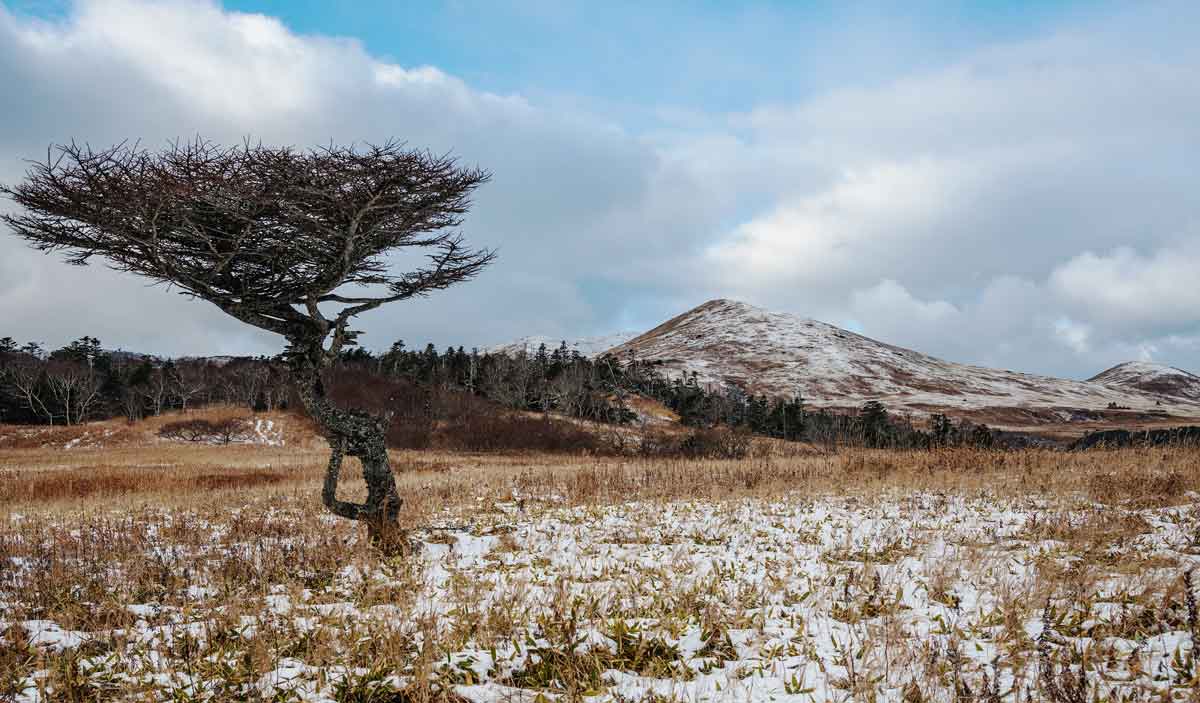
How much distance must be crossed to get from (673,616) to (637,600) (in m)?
0.95

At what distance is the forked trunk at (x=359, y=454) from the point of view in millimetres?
9359

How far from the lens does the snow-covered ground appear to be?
4488 millimetres

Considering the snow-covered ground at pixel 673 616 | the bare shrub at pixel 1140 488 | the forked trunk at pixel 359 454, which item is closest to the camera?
the snow-covered ground at pixel 673 616

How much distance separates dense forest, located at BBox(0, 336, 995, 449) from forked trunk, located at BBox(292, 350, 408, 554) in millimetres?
44972

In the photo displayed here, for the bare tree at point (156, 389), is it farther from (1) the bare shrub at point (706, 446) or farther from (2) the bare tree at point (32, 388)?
(1) the bare shrub at point (706, 446)

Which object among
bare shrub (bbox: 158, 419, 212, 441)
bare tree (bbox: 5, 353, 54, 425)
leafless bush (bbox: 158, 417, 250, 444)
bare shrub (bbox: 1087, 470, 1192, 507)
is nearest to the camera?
bare shrub (bbox: 1087, 470, 1192, 507)

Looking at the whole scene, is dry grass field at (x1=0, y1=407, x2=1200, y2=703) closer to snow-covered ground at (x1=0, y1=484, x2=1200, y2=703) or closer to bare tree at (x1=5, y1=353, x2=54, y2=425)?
snow-covered ground at (x1=0, y1=484, x2=1200, y2=703)

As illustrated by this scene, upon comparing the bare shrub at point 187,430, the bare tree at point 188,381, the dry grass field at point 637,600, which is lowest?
the bare shrub at point 187,430

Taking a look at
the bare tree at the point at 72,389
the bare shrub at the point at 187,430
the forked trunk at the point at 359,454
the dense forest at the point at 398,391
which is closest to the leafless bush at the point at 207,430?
the bare shrub at the point at 187,430

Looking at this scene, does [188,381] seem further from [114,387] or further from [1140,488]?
[1140,488]

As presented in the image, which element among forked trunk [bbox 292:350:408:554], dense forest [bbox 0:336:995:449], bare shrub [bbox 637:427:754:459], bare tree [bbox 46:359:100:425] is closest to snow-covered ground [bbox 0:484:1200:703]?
forked trunk [bbox 292:350:408:554]

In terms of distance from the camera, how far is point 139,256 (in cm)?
893

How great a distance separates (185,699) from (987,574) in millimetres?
7765

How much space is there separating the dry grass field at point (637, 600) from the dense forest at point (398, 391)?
4500 centimetres
